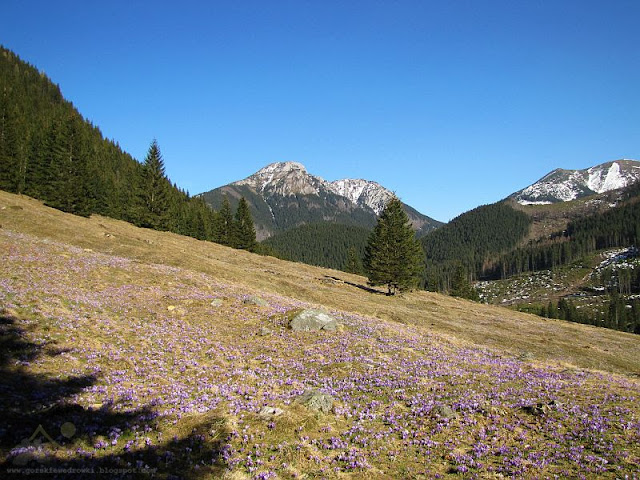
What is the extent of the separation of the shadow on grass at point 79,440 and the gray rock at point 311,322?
1064cm

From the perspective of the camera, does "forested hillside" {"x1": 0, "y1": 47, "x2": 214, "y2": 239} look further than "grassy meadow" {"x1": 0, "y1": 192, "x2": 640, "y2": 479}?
Yes

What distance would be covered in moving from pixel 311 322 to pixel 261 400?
9.47m

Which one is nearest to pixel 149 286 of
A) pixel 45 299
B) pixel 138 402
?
pixel 45 299

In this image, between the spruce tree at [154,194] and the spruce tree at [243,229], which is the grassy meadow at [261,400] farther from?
the spruce tree at [243,229]

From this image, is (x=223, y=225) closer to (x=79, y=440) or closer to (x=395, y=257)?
(x=395, y=257)

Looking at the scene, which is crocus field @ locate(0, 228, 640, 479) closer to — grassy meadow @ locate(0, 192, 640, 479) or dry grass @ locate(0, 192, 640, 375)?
grassy meadow @ locate(0, 192, 640, 479)

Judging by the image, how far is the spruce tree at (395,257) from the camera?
52.1 m

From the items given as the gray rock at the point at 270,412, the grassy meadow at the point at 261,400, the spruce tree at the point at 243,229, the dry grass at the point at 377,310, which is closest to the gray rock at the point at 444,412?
the grassy meadow at the point at 261,400

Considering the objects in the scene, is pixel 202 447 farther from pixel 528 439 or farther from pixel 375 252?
pixel 375 252

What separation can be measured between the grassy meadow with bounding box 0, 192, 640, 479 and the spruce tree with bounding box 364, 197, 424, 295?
30199 mm

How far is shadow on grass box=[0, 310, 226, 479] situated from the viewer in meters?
6.63

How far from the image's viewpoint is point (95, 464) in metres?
6.94

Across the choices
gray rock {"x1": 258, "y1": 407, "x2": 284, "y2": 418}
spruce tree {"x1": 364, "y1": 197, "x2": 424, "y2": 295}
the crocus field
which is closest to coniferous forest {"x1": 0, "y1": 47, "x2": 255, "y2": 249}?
spruce tree {"x1": 364, "y1": 197, "x2": 424, "y2": 295}

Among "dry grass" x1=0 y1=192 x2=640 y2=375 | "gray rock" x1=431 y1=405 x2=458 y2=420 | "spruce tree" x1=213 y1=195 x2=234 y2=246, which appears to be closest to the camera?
"gray rock" x1=431 y1=405 x2=458 y2=420
